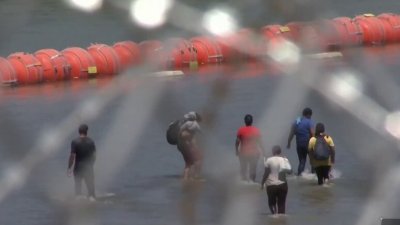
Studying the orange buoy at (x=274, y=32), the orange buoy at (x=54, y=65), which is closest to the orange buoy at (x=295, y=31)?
the orange buoy at (x=274, y=32)

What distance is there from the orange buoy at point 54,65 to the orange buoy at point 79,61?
2cm

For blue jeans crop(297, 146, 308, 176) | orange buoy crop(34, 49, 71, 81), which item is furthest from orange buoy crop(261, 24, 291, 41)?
blue jeans crop(297, 146, 308, 176)

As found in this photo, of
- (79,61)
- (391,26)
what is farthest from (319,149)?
(79,61)

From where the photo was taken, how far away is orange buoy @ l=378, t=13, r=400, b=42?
2709 millimetres

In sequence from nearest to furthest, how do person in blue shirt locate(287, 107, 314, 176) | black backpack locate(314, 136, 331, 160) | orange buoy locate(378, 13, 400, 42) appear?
orange buoy locate(378, 13, 400, 42) < person in blue shirt locate(287, 107, 314, 176) < black backpack locate(314, 136, 331, 160)

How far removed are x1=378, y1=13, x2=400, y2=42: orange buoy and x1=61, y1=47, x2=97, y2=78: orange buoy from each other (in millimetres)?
771

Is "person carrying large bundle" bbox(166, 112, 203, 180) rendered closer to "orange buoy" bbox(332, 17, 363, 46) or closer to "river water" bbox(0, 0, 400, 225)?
"river water" bbox(0, 0, 400, 225)

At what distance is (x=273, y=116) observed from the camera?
130 centimetres

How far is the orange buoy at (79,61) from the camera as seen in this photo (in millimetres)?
2078

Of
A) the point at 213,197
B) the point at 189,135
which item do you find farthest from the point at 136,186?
the point at 213,197

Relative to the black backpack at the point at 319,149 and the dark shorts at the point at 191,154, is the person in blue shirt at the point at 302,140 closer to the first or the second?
the black backpack at the point at 319,149

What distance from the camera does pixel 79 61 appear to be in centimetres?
228

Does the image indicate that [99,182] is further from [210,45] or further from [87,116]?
[210,45]

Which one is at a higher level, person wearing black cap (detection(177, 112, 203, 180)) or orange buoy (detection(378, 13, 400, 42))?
orange buoy (detection(378, 13, 400, 42))
